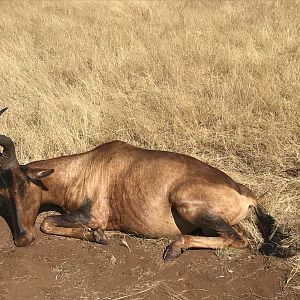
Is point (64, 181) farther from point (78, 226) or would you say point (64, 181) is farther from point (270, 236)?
point (270, 236)

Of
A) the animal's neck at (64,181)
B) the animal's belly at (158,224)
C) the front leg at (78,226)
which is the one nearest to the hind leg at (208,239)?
the animal's belly at (158,224)

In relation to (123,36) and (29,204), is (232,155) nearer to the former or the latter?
(29,204)

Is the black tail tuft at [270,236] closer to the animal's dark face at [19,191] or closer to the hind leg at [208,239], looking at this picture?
the hind leg at [208,239]

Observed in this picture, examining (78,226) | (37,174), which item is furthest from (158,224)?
(37,174)

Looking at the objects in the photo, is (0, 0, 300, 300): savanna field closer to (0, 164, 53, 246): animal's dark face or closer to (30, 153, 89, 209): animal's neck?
(0, 164, 53, 246): animal's dark face

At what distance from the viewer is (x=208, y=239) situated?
17.1 feet

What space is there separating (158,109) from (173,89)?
75 centimetres

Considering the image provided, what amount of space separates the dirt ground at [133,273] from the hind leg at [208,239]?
0.08m

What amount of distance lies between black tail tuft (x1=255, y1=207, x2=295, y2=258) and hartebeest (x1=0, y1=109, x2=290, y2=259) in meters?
0.07

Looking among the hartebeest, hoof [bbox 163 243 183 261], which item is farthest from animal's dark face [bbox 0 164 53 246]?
hoof [bbox 163 243 183 261]

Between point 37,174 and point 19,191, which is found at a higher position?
point 37,174

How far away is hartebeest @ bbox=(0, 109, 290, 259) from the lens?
5.19m

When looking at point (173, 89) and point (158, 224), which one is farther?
point (173, 89)

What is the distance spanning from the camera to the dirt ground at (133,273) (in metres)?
4.63
